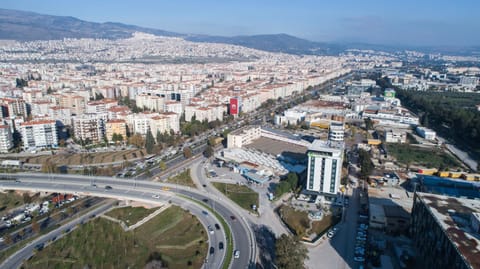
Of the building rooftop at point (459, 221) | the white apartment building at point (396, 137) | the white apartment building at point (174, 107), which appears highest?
the white apartment building at point (174, 107)

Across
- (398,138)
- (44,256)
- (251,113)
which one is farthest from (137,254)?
(251,113)

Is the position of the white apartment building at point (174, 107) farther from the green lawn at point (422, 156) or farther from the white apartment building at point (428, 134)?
the white apartment building at point (428, 134)

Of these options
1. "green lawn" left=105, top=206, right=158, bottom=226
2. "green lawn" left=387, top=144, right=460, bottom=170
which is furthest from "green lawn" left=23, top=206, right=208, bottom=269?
"green lawn" left=387, top=144, right=460, bottom=170

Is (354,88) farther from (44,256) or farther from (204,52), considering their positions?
(204,52)

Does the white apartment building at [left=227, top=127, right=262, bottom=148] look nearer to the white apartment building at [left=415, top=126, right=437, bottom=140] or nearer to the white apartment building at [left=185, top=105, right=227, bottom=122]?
the white apartment building at [left=185, top=105, right=227, bottom=122]

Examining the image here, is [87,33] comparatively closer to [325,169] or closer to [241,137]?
[241,137]

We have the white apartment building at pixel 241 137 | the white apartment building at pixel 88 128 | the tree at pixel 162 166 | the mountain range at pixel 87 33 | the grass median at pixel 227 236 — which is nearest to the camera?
the grass median at pixel 227 236

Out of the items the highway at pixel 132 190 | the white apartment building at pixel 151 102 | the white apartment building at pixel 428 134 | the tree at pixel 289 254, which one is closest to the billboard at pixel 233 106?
the white apartment building at pixel 151 102
